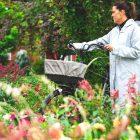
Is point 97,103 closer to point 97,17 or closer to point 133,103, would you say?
point 133,103

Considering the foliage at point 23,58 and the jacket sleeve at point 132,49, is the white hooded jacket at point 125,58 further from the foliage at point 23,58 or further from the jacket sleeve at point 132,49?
the foliage at point 23,58

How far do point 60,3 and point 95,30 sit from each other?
0.79m

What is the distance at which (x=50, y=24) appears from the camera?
16.7m

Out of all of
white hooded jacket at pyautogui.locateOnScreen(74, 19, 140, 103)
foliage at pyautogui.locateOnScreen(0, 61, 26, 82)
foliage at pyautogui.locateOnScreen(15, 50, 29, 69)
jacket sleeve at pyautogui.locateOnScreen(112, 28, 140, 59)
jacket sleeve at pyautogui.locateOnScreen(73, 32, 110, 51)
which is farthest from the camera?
foliage at pyautogui.locateOnScreen(15, 50, 29, 69)

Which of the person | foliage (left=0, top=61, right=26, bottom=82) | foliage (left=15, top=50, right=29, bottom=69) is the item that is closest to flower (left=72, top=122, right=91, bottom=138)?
the person

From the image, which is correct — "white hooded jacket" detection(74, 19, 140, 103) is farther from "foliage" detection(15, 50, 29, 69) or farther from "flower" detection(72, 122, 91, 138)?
"foliage" detection(15, 50, 29, 69)

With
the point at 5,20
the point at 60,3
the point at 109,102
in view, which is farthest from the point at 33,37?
the point at 109,102

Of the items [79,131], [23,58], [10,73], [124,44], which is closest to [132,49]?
[124,44]

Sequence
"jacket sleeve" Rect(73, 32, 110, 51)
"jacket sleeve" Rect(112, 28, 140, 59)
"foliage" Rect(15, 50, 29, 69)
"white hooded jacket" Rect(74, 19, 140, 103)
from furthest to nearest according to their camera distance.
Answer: "foliage" Rect(15, 50, 29, 69), "jacket sleeve" Rect(73, 32, 110, 51), "white hooded jacket" Rect(74, 19, 140, 103), "jacket sleeve" Rect(112, 28, 140, 59)

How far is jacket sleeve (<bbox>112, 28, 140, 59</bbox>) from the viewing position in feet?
22.9

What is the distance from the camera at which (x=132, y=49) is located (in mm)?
7043

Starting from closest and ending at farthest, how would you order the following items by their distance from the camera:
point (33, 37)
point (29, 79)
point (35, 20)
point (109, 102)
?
1. point (109, 102)
2. point (29, 79)
3. point (35, 20)
4. point (33, 37)

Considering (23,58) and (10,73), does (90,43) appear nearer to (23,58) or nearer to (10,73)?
(10,73)

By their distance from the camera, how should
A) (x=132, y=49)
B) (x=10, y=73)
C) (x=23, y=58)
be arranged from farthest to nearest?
(x=23, y=58), (x=10, y=73), (x=132, y=49)
